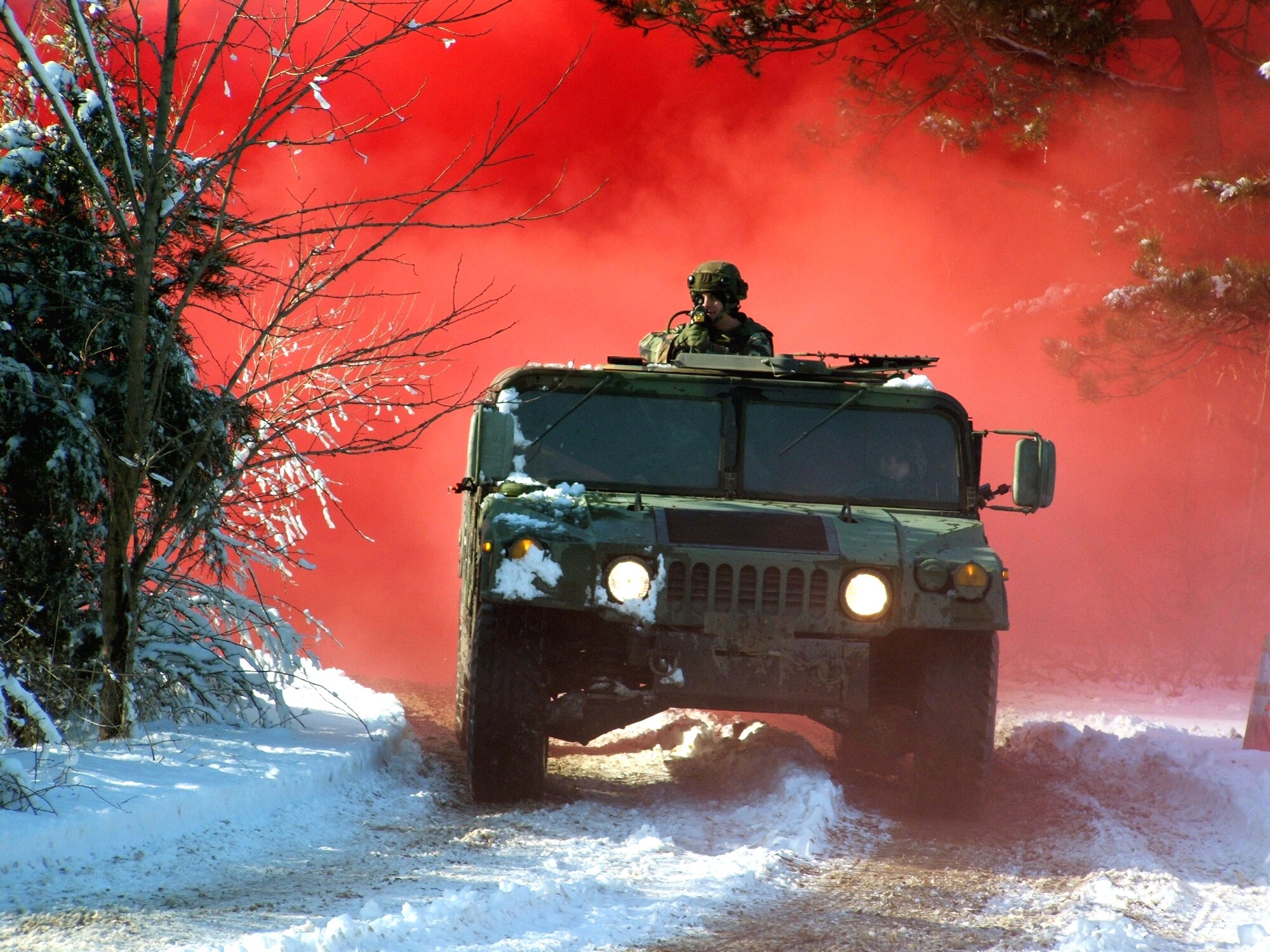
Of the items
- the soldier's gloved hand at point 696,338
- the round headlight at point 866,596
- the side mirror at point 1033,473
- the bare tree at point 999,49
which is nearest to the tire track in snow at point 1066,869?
the round headlight at point 866,596

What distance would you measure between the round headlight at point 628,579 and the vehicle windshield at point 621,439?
0.92m

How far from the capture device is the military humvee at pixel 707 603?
518cm

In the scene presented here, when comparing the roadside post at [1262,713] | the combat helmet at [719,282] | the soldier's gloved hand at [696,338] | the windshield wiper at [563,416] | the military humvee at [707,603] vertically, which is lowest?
the roadside post at [1262,713]

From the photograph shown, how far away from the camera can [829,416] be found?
622 centimetres

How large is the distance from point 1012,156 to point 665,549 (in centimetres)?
1171

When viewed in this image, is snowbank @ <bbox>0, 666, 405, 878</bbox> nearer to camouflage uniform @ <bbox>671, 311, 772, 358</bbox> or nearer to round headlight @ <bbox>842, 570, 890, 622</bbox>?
round headlight @ <bbox>842, 570, 890, 622</bbox>

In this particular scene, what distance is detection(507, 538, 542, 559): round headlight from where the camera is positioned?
519 cm

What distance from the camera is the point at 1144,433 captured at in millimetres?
15984

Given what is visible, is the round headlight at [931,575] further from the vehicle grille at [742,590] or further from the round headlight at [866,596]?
the vehicle grille at [742,590]

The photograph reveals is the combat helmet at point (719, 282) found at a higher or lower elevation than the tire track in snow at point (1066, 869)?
higher

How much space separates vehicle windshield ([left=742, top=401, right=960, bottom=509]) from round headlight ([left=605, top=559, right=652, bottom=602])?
109 centimetres


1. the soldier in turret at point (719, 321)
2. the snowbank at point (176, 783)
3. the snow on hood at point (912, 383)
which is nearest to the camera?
the snowbank at point (176, 783)

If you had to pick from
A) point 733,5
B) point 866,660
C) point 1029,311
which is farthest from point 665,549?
point 1029,311

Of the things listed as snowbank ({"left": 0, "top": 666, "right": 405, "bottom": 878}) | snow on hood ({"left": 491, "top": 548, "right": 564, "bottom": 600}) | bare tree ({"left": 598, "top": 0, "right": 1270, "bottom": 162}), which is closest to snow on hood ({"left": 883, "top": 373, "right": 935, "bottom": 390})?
snow on hood ({"left": 491, "top": 548, "right": 564, "bottom": 600})
